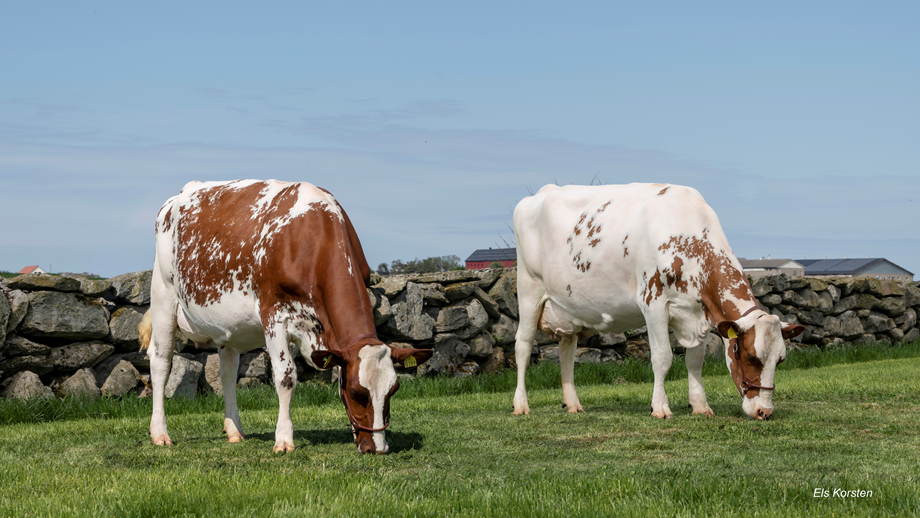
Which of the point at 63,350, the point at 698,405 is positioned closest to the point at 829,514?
the point at 698,405

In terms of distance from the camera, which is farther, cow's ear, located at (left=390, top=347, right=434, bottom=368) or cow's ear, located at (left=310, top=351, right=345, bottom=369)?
cow's ear, located at (left=390, top=347, right=434, bottom=368)

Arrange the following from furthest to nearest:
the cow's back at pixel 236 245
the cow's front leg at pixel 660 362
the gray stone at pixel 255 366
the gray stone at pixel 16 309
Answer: the gray stone at pixel 255 366
the gray stone at pixel 16 309
the cow's front leg at pixel 660 362
the cow's back at pixel 236 245

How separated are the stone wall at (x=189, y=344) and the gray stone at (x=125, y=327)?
0.01 m

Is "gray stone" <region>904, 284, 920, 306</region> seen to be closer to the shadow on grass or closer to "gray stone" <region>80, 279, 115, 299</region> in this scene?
the shadow on grass

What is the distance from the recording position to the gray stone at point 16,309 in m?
9.00

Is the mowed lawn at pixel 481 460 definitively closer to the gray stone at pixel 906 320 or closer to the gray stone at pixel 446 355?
the gray stone at pixel 446 355

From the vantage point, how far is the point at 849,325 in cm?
1759

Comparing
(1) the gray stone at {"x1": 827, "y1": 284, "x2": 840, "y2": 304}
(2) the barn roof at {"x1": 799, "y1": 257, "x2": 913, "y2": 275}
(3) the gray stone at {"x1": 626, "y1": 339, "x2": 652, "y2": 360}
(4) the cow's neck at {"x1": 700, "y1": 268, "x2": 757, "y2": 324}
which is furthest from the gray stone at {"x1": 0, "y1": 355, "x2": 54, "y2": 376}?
(2) the barn roof at {"x1": 799, "y1": 257, "x2": 913, "y2": 275}

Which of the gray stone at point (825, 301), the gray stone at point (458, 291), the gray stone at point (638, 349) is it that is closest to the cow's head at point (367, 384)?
the gray stone at point (458, 291)

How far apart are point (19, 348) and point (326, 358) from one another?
17.9ft

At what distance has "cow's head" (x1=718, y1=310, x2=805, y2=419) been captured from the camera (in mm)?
7031

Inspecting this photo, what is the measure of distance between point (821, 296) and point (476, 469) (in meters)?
14.3

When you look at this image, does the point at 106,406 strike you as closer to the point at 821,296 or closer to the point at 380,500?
the point at 380,500

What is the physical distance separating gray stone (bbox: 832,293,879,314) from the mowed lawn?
8594 millimetres
